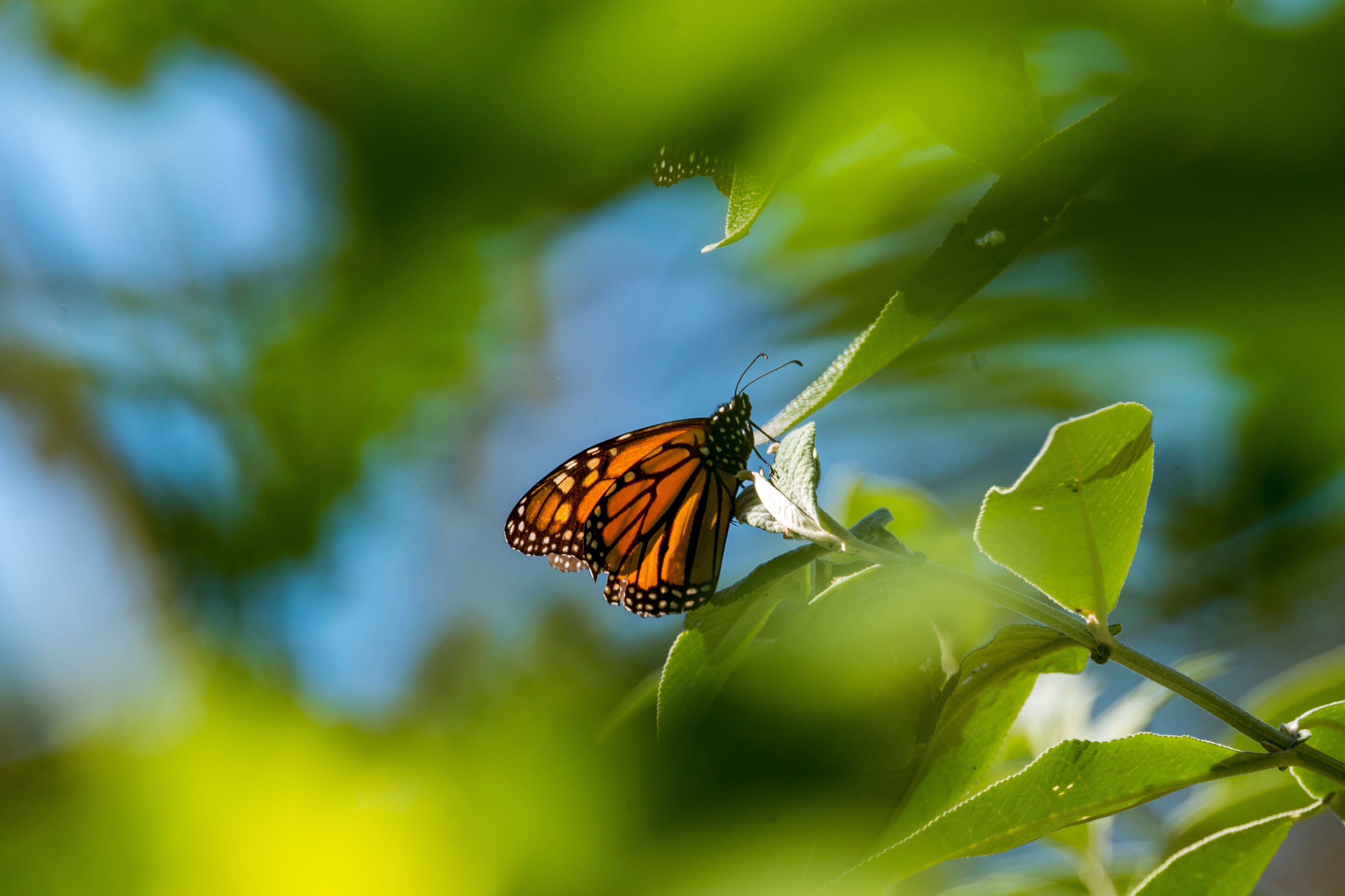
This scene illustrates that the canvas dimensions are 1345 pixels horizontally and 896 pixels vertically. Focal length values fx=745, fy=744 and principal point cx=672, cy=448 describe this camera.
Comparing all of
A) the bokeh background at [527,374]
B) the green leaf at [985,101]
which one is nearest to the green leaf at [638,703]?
the bokeh background at [527,374]

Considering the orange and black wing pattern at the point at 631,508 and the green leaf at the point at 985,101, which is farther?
the orange and black wing pattern at the point at 631,508

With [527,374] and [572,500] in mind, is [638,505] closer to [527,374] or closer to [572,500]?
[572,500]

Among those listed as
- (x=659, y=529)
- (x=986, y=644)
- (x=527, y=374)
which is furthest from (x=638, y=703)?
(x=527, y=374)

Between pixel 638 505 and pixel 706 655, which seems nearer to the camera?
pixel 706 655

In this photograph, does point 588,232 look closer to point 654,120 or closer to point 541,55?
point 541,55

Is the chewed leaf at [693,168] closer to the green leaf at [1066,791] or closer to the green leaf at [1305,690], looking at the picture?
the green leaf at [1066,791]

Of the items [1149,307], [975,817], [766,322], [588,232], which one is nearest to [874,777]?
[975,817]

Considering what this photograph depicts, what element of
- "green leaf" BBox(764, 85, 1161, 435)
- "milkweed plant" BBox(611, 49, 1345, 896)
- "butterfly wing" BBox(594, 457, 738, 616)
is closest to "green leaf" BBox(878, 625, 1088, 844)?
"milkweed plant" BBox(611, 49, 1345, 896)
